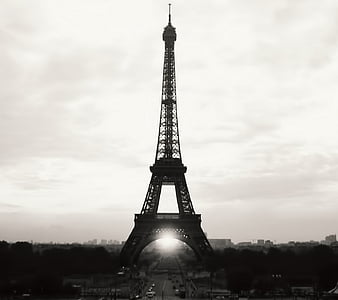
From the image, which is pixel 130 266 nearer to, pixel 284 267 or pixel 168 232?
pixel 168 232

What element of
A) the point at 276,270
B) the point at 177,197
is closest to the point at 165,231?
the point at 177,197

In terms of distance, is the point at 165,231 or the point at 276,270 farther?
the point at 165,231

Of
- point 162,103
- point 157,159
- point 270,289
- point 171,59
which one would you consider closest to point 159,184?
point 157,159

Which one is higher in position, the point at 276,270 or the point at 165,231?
the point at 165,231

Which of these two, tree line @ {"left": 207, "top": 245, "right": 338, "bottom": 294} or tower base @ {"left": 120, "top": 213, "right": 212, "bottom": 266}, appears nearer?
tree line @ {"left": 207, "top": 245, "right": 338, "bottom": 294}

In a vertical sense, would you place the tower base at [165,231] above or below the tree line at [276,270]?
above

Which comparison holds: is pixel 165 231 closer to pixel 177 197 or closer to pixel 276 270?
pixel 177 197

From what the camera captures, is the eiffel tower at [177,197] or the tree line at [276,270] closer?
the tree line at [276,270]

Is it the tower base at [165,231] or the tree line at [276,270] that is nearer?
the tree line at [276,270]
